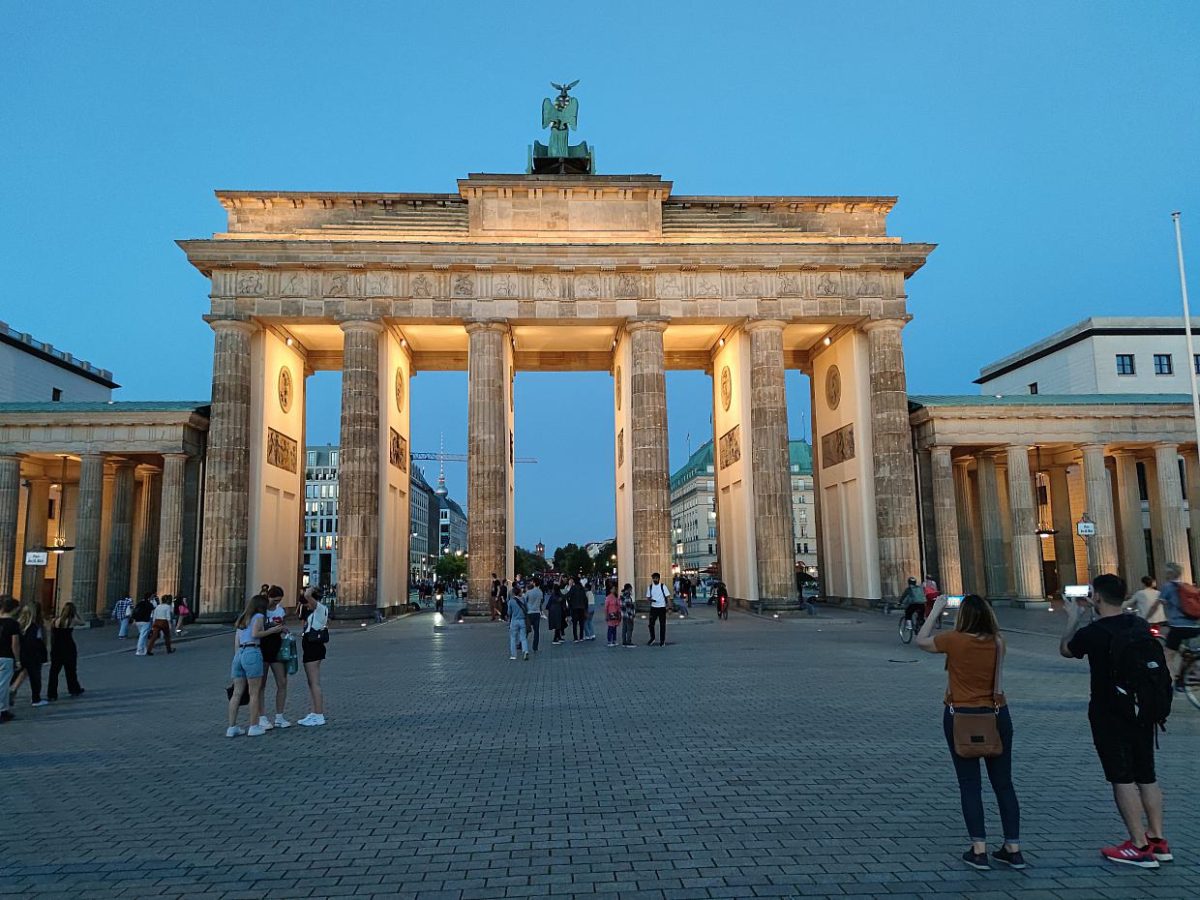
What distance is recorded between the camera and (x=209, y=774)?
27.5ft

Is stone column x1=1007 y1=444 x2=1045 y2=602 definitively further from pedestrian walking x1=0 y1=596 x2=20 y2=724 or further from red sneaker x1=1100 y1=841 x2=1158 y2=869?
pedestrian walking x1=0 y1=596 x2=20 y2=724

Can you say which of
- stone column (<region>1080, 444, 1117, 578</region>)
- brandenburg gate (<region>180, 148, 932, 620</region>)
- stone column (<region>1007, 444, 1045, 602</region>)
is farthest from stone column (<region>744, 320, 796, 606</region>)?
stone column (<region>1080, 444, 1117, 578</region>)

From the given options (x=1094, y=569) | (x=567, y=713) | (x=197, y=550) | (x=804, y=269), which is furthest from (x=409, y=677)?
(x=1094, y=569)

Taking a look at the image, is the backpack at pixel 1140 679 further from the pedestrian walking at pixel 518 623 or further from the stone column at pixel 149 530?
the stone column at pixel 149 530

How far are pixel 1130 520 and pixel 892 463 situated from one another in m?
14.5

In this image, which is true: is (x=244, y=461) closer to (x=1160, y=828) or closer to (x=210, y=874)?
(x=210, y=874)

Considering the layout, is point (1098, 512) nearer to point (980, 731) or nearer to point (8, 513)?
point (980, 731)

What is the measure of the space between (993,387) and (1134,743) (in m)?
69.2

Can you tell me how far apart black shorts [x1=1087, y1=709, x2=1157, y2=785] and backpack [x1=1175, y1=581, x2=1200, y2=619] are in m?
7.18

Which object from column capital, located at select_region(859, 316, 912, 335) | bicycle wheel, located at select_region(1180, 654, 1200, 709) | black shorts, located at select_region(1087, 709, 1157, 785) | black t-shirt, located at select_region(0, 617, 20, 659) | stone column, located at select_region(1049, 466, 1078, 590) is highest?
column capital, located at select_region(859, 316, 912, 335)

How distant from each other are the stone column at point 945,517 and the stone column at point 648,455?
7.48 meters

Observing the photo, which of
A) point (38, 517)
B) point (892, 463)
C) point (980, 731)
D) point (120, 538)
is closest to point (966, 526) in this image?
point (892, 463)

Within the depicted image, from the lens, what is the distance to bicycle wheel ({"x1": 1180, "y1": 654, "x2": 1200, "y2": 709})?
11.3 metres

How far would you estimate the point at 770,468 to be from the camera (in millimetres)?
35781
